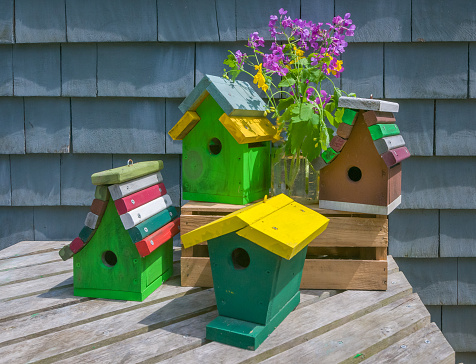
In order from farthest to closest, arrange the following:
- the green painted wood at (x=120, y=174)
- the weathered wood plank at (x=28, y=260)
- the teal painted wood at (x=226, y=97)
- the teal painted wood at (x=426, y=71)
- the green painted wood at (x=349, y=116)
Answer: the teal painted wood at (x=426, y=71) < the weathered wood plank at (x=28, y=260) < the teal painted wood at (x=226, y=97) < the green painted wood at (x=349, y=116) < the green painted wood at (x=120, y=174)

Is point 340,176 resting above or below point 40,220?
above

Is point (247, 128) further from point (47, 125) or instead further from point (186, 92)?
point (47, 125)

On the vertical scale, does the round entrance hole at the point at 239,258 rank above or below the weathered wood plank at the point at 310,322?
above

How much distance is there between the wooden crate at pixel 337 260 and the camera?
1.90 m

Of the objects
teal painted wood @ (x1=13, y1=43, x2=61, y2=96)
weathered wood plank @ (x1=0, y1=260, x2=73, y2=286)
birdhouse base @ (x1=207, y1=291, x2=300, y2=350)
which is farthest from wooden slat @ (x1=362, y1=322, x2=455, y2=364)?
teal painted wood @ (x1=13, y1=43, x2=61, y2=96)

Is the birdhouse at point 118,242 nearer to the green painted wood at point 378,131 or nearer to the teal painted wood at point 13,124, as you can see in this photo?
the green painted wood at point 378,131

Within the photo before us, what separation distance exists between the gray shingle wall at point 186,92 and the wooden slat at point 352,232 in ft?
2.39

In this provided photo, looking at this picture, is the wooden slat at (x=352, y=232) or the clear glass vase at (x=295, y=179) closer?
the wooden slat at (x=352, y=232)

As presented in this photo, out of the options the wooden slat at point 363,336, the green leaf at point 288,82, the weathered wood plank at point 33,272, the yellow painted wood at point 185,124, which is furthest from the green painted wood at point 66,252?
the green leaf at point 288,82

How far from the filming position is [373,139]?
1.81 m

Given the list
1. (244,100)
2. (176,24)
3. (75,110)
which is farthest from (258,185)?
(75,110)

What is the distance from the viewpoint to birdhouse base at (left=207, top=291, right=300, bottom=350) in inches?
57.5

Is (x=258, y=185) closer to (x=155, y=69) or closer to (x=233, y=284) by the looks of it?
(x=233, y=284)

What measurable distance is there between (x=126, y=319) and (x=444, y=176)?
5.81ft
